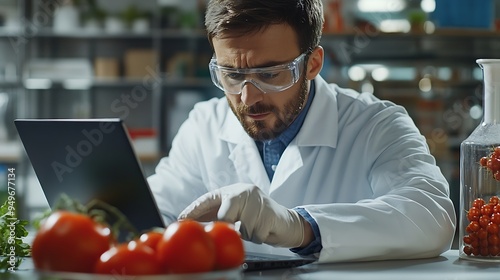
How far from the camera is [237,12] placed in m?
2.10

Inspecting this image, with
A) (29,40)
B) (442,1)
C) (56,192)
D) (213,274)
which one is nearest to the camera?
(213,274)

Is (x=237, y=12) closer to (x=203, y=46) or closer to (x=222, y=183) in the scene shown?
(x=222, y=183)

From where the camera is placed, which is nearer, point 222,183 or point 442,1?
point 222,183

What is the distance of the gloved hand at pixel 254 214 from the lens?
1594 millimetres

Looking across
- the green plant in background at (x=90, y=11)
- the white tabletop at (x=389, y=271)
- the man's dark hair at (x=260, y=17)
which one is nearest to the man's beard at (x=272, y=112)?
the man's dark hair at (x=260, y=17)

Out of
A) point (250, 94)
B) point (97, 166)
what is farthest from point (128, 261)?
point (250, 94)

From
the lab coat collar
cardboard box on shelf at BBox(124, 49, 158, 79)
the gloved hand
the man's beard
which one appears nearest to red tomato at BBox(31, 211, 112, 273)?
the gloved hand

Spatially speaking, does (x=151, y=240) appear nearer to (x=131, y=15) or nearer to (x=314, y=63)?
(x=314, y=63)

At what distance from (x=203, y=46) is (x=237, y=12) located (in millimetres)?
3818

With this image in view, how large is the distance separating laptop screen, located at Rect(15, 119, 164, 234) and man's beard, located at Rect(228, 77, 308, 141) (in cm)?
65

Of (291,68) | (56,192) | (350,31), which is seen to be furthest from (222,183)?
(350,31)

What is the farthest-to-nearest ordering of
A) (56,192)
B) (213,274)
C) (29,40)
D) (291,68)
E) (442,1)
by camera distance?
1. (29,40)
2. (442,1)
3. (291,68)
4. (56,192)
5. (213,274)

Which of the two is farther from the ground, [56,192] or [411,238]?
[56,192]

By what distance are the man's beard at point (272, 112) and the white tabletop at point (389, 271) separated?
1.92 feet
